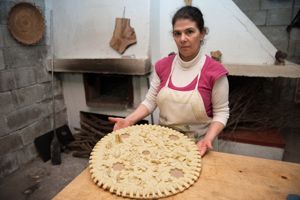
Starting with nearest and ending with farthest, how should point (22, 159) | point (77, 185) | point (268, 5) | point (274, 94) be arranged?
point (77, 185)
point (268, 5)
point (274, 94)
point (22, 159)

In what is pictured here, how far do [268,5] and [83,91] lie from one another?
229cm

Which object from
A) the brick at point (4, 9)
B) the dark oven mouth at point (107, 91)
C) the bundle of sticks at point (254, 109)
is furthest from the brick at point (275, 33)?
the brick at point (4, 9)

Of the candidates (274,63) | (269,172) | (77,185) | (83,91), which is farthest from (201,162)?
(83,91)

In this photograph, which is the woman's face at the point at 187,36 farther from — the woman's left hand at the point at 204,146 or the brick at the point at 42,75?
the brick at the point at 42,75

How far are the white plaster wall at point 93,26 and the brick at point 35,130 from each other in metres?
0.83

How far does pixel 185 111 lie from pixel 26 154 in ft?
7.24

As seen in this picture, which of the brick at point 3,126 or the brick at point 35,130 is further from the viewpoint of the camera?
the brick at point 35,130

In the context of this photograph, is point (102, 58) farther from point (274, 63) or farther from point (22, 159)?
point (274, 63)

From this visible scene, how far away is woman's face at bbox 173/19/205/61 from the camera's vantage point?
4.47 ft

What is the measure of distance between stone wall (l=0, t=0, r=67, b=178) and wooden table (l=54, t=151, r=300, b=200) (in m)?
1.99

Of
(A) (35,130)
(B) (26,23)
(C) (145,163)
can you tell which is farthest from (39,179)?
(C) (145,163)

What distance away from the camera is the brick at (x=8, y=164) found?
8.39ft

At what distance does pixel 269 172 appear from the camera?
39.7 inches

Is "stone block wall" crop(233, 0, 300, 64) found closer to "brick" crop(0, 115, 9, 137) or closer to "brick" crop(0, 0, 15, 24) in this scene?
"brick" crop(0, 0, 15, 24)
